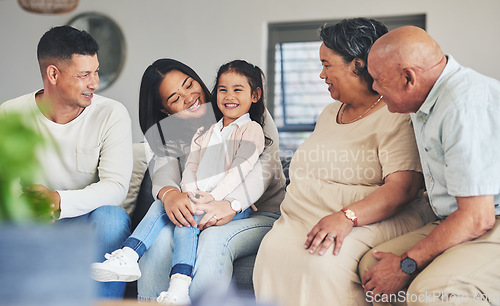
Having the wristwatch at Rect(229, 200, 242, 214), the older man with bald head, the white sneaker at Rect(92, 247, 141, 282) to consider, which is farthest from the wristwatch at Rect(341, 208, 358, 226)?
the white sneaker at Rect(92, 247, 141, 282)

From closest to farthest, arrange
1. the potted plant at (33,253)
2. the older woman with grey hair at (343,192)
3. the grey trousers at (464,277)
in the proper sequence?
the potted plant at (33,253)
the grey trousers at (464,277)
the older woman with grey hair at (343,192)

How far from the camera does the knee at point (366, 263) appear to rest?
1438mm

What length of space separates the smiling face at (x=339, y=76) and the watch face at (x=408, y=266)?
61 cm

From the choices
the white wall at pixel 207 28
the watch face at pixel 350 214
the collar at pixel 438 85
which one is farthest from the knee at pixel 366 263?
the white wall at pixel 207 28

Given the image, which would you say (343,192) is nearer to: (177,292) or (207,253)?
(207,253)

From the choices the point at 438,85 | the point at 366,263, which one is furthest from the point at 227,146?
the point at 438,85

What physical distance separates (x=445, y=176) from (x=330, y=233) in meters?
0.35

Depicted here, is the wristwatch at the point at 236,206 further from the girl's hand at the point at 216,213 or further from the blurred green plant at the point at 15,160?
the blurred green plant at the point at 15,160

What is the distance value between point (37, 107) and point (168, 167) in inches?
23.8

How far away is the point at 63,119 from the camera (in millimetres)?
2154

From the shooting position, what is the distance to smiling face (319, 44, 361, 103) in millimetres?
1729

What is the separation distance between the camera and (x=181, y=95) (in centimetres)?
229

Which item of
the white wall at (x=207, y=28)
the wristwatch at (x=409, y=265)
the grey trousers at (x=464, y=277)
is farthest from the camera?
the white wall at (x=207, y=28)

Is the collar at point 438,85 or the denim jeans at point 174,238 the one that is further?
the denim jeans at point 174,238
